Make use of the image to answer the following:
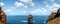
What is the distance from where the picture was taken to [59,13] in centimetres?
892

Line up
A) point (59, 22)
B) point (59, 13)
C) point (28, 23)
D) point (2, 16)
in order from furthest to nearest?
point (28, 23), point (2, 16), point (59, 13), point (59, 22)

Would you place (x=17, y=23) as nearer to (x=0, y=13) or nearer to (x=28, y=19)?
(x=28, y=19)

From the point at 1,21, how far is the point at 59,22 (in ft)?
16.4

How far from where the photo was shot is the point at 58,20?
7652 millimetres

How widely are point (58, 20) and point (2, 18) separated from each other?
496cm

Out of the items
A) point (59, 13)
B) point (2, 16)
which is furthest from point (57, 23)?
point (2, 16)

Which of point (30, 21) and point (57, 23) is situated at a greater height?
point (57, 23)

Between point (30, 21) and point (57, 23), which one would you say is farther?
point (30, 21)

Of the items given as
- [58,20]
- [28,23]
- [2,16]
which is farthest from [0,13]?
[28,23]

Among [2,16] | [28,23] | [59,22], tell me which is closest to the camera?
[59,22]

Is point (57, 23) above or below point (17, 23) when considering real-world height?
above

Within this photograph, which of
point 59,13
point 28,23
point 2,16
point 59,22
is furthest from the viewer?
point 28,23

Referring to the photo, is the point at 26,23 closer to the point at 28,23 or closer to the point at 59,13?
the point at 28,23

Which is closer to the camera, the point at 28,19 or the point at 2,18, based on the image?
the point at 2,18
